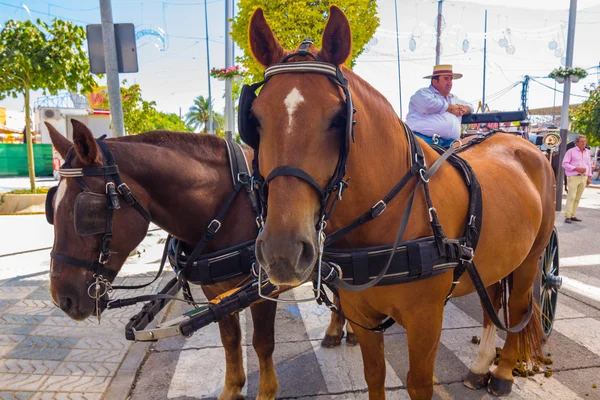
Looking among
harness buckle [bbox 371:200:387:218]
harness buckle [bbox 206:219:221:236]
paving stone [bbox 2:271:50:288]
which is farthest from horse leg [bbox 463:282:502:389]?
paving stone [bbox 2:271:50:288]

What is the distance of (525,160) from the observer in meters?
3.11

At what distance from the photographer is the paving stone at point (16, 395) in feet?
10.0

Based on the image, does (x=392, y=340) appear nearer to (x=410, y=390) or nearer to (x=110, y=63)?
(x=410, y=390)

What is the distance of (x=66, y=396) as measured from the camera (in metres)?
3.10

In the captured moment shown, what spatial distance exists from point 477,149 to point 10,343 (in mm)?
4625

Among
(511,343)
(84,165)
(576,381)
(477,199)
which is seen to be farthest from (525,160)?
(84,165)

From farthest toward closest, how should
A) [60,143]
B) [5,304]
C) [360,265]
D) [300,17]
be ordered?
1. [300,17]
2. [5,304]
3. [60,143]
4. [360,265]

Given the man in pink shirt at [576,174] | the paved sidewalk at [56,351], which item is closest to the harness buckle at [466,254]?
the paved sidewalk at [56,351]

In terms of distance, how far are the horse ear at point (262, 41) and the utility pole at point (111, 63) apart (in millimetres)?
4993

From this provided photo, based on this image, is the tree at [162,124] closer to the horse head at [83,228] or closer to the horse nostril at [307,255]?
the horse head at [83,228]

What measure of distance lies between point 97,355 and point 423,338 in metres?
3.13

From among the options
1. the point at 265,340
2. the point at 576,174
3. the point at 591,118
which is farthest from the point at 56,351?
the point at 591,118

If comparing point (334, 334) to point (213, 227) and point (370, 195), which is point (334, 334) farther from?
point (370, 195)

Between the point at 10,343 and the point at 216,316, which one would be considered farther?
the point at 10,343
